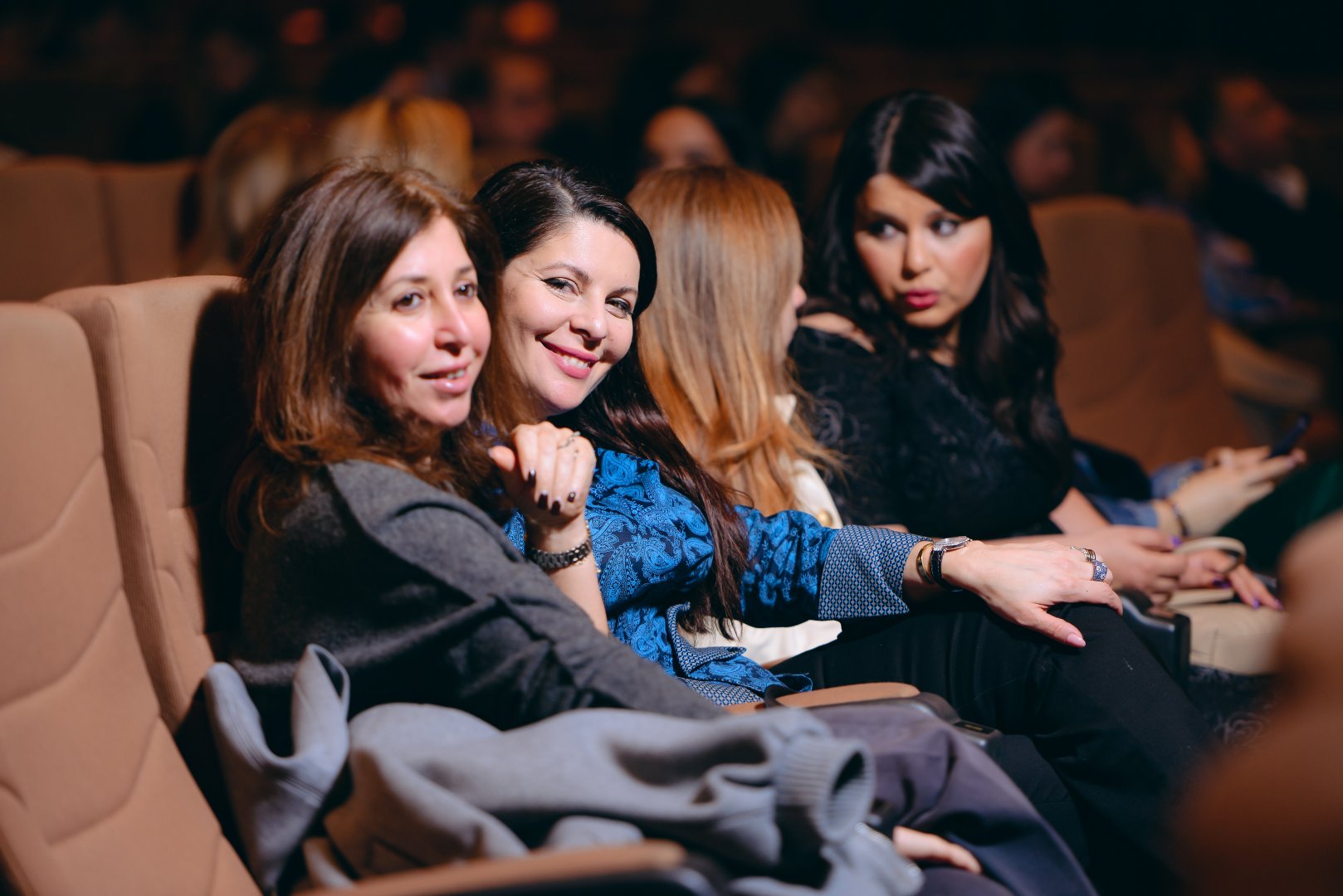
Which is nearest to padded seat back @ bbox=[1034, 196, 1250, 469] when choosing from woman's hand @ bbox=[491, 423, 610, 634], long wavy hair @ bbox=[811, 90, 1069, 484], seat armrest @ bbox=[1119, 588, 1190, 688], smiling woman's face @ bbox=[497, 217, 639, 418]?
long wavy hair @ bbox=[811, 90, 1069, 484]

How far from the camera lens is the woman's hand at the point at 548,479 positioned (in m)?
1.31

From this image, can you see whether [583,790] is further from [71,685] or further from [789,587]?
[789,587]

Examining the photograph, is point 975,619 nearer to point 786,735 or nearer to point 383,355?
point 786,735

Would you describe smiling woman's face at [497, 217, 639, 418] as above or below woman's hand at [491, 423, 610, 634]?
above

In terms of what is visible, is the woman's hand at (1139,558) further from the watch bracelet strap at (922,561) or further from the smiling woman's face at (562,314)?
the smiling woman's face at (562,314)

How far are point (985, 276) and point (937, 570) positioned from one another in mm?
784

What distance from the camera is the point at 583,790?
42.1 inches

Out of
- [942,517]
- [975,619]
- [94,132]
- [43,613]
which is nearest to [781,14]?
[94,132]

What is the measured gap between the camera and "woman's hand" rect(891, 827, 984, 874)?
1.24m

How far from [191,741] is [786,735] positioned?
636mm

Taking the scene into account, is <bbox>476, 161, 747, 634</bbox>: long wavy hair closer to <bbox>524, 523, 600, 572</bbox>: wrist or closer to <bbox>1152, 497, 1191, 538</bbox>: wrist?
<bbox>524, 523, 600, 572</bbox>: wrist

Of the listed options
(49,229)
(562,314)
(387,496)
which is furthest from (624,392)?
(49,229)

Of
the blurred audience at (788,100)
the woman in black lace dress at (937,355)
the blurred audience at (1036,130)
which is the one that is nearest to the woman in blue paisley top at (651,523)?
the woman in black lace dress at (937,355)

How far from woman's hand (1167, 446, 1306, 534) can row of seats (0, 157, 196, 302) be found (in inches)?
93.8
